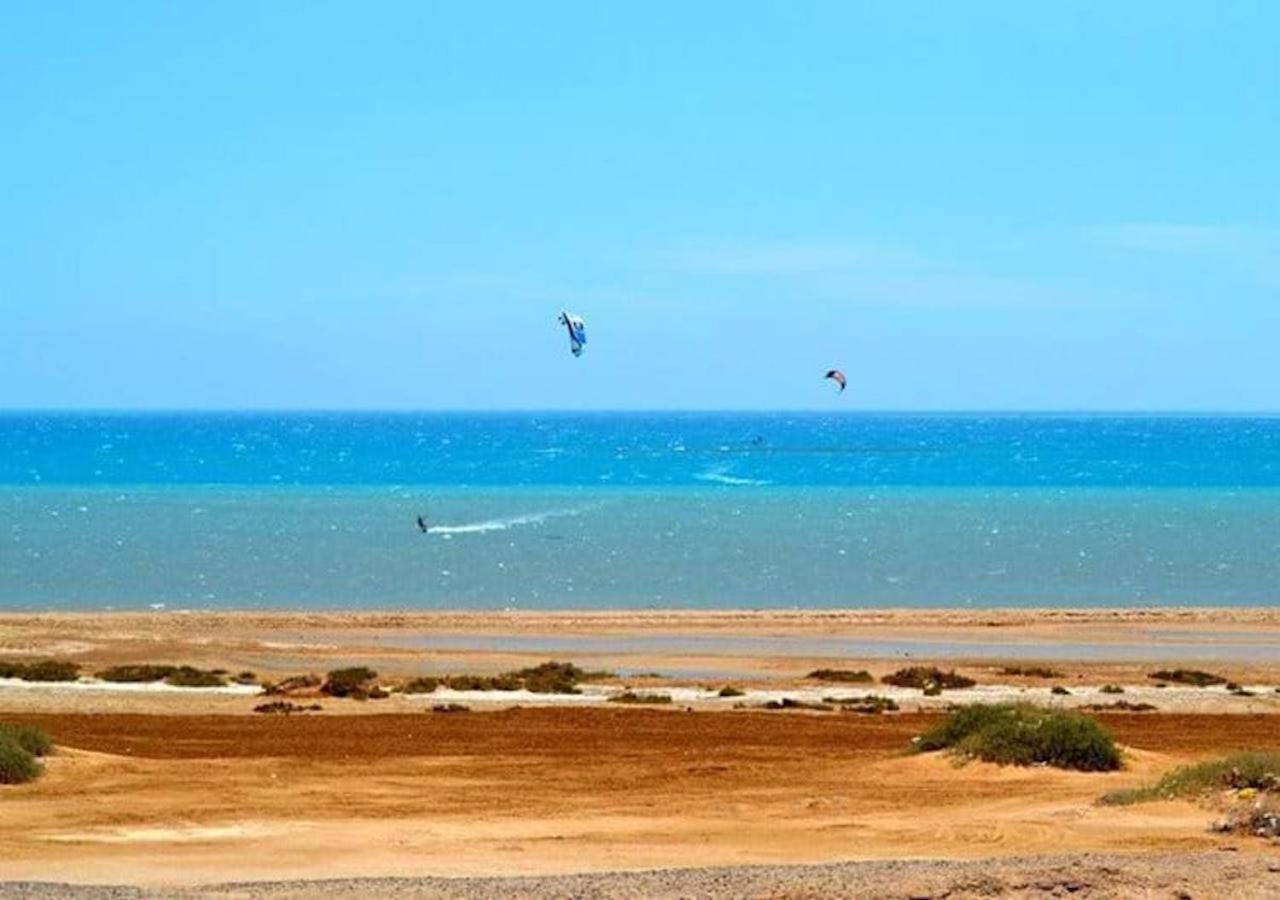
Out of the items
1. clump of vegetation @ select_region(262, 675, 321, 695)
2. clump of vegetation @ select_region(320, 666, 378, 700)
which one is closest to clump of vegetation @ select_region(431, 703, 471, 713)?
clump of vegetation @ select_region(320, 666, 378, 700)

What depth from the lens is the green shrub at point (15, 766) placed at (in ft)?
75.1

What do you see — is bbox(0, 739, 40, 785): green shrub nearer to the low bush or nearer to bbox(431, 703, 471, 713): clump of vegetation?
bbox(431, 703, 471, 713): clump of vegetation

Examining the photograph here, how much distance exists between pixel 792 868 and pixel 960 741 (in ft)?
29.9

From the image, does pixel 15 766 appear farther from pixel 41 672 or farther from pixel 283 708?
pixel 41 672

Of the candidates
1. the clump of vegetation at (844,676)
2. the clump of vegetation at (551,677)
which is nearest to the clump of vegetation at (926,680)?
the clump of vegetation at (844,676)

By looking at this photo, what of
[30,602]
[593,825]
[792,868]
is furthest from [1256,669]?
[30,602]

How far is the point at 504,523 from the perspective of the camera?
312 ft

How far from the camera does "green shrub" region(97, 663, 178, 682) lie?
3744 centimetres

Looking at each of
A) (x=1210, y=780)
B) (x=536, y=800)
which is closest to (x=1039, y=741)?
(x=1210, y=780)

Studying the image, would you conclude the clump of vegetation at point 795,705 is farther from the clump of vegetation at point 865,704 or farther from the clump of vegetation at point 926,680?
the clump of vegetation at point 926,680

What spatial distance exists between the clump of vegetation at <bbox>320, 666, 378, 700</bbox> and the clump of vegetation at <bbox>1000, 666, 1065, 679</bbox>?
12.9 meters

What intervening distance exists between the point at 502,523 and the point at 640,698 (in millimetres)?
60661

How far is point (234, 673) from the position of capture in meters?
40.1

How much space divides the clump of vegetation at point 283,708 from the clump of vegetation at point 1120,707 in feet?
42.1
